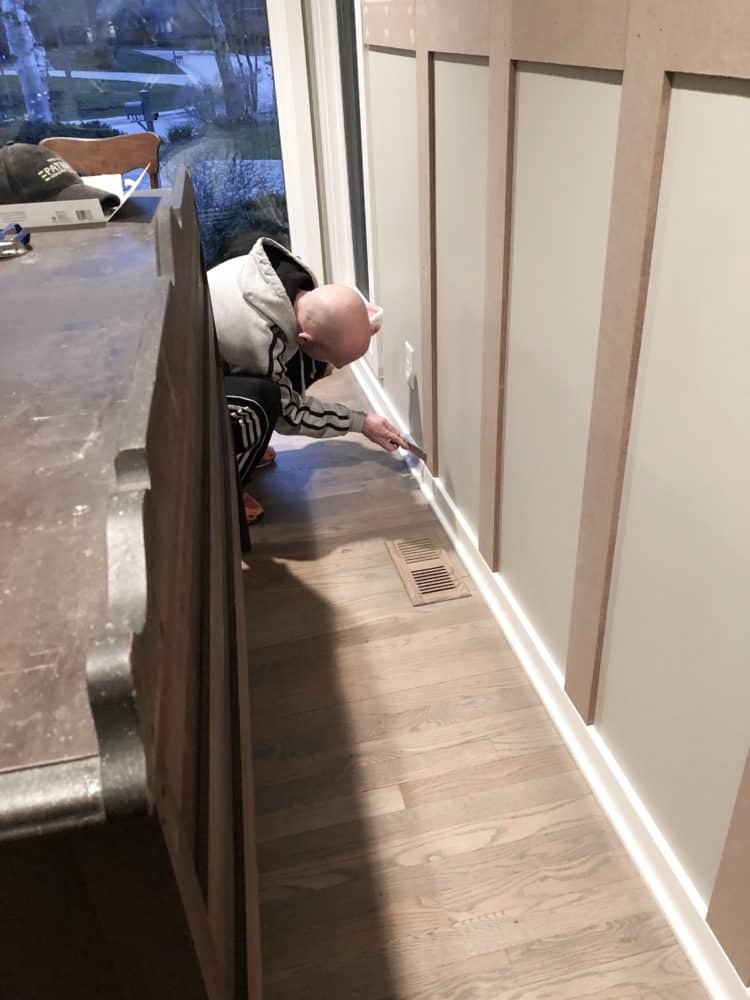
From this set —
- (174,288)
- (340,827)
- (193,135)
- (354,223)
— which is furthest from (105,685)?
(193,135)

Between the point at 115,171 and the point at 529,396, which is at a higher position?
the point at 115,171

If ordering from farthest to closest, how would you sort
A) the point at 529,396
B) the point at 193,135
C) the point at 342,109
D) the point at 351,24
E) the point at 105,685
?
the point at 193,135
the point at 342,109
the point at 351,24
the point at 529,396
the point at 105,685

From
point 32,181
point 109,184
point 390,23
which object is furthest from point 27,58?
point 390,23

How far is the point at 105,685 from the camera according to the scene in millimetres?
377

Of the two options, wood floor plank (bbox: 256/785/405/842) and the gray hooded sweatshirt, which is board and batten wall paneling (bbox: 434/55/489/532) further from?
wood floor plank (bbox: 256/785/405/842)

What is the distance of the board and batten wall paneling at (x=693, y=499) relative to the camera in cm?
79

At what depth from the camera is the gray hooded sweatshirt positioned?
184 centimetres

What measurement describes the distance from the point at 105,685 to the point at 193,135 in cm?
314

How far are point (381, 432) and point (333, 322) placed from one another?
0.33 metres

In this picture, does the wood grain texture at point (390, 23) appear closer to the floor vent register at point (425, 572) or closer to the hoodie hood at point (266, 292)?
the hoodie hood at point (266, 292)

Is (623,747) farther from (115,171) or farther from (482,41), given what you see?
(115,171)

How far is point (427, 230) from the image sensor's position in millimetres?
1710

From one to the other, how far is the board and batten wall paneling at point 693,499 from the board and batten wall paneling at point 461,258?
1.94 feet

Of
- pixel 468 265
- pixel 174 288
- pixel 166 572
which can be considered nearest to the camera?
pixel 166 572
